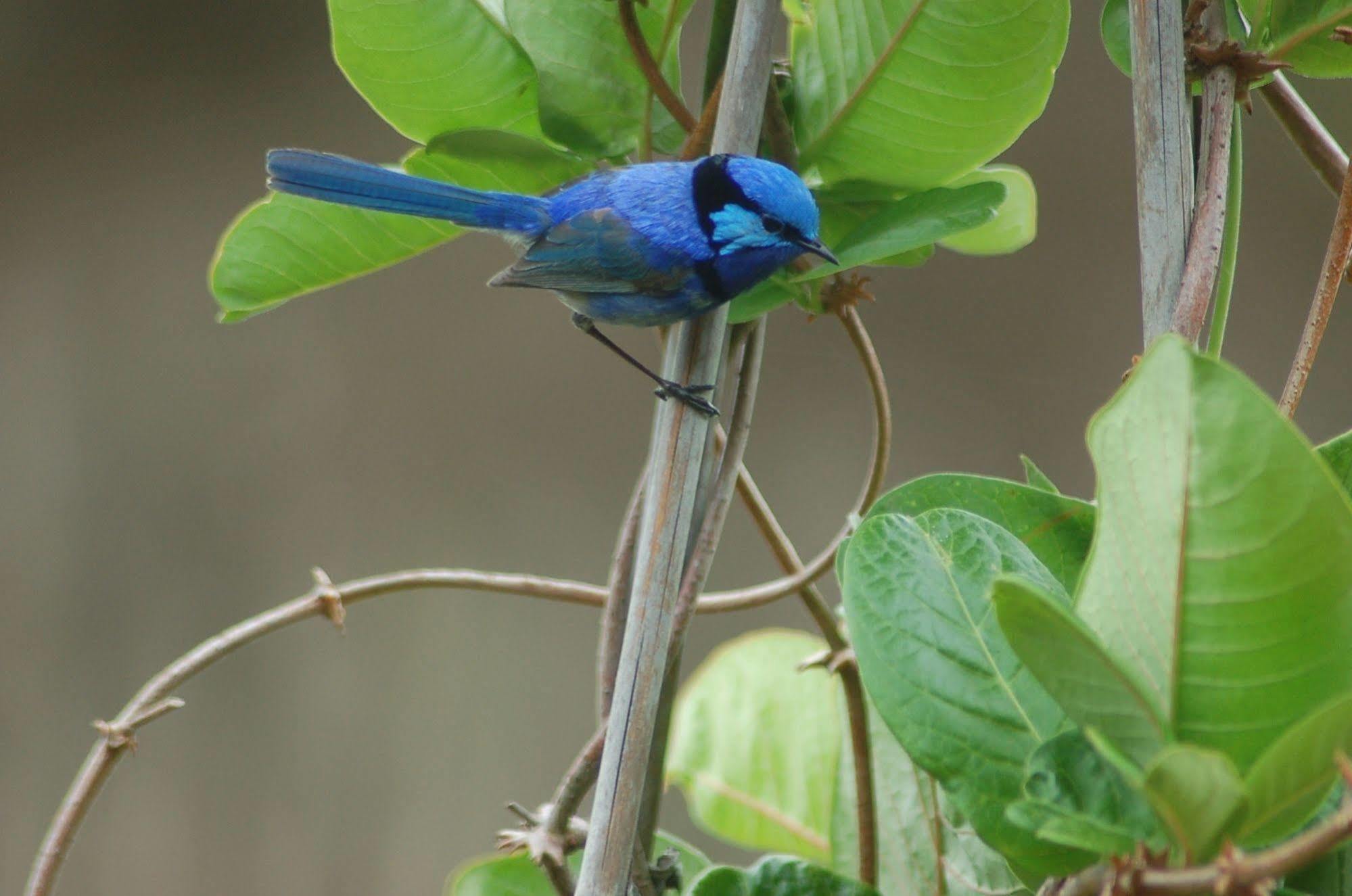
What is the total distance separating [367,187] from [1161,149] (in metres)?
0.53

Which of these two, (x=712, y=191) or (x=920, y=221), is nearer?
(x=920, y=221)

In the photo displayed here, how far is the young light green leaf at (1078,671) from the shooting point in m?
0.40

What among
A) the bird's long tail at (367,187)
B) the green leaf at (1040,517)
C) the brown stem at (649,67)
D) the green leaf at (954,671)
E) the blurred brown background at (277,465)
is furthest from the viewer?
the blurred brown background at (277,465)

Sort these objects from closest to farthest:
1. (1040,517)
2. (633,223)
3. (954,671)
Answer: (954,671), (1040,517), (633,223)

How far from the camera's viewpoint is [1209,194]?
0.55m

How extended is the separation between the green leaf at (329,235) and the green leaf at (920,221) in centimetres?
20

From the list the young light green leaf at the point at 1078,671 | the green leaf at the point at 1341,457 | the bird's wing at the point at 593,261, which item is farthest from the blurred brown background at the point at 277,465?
the young light green leaf at the point at 1078,671

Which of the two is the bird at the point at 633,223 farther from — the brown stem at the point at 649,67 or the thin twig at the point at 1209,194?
the thin twig at the point at 1209,194

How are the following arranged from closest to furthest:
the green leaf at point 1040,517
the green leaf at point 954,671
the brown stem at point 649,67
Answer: the green leaf at point 954,671 < the green leaf at point 1040,517 < the brown stem at point 649,67

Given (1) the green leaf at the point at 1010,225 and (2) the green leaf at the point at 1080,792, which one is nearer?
(2) the green leaf at the point at 1080,792

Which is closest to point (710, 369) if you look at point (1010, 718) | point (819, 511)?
point (1010, 718)

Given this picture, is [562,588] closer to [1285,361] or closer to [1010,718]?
[1010,718]

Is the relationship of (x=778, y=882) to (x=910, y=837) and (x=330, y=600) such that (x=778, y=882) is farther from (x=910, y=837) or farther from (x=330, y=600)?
(x=330, y=600)

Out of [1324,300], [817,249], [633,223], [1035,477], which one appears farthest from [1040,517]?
[633,223]
